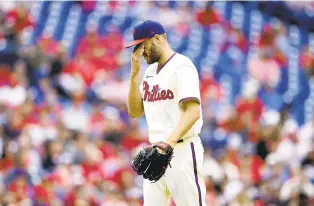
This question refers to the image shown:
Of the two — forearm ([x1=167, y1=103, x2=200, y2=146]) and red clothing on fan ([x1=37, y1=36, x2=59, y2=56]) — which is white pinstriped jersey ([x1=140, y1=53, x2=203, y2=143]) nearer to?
forearm ([x1=167, y1=103, x2=200, y2=146])

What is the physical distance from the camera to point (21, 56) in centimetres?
1129

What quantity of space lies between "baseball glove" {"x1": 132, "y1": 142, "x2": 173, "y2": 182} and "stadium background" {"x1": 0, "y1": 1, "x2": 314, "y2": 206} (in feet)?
15.6

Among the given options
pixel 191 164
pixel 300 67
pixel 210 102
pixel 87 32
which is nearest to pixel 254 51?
pixel 300 67

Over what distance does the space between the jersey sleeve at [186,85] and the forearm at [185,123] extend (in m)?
0.06

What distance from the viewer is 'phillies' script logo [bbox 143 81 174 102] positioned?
4.62 meters

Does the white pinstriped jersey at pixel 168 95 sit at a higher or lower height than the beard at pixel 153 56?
lower

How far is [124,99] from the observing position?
11.0 meters

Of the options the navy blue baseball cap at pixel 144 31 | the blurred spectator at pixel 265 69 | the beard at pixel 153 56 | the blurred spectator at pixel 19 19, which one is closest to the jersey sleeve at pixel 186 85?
the beard at pixel 153 56

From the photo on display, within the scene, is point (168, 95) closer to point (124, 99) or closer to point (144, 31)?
point (144, 31)

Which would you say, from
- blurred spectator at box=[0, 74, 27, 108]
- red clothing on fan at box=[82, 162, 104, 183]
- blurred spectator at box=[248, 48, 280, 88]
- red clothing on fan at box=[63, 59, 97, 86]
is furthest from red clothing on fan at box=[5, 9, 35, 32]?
blurred spectator at box=[248, 48, 280, 88]

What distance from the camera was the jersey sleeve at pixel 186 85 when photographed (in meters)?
4.46

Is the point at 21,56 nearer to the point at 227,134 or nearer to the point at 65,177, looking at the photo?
the point at 65,177

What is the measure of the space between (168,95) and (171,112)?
0.36 ft

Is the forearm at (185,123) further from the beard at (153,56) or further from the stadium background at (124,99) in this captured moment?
the stadium background at (124,99)
